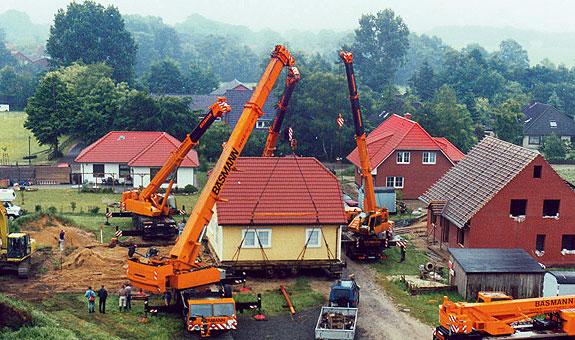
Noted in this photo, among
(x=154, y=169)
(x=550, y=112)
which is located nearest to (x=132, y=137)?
(x=154, y=169)

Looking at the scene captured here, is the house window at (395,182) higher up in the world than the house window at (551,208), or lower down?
lower down

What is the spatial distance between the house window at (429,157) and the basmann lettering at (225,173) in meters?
33.6

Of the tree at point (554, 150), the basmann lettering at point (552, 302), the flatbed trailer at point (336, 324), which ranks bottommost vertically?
the flatbed trailer at point (336, 324)

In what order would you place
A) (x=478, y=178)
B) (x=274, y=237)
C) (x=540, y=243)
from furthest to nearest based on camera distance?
1. (x=478, y=178)
2. (x=540, y=243)
3. (x=274, y=237)

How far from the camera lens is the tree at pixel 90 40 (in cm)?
11231

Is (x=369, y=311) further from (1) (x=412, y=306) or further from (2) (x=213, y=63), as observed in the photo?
(2) (x=213, y=63)

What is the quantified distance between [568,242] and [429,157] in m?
21.2

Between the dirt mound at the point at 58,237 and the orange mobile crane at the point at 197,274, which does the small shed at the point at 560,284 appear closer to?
the orange mobile crane at the point at 197,274

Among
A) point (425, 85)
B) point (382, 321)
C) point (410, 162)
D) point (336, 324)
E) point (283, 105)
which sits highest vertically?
point (425, 85)

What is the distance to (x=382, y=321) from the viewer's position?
30.9 meters

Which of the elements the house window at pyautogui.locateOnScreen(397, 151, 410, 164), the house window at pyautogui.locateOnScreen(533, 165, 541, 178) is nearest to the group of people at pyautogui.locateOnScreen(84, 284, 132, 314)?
the house window at pyautogui.locateOnScreen(533, 165, 541, 178)

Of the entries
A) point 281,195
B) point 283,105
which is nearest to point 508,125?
point 283,105

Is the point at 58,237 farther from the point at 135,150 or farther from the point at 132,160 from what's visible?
the point at 135,150

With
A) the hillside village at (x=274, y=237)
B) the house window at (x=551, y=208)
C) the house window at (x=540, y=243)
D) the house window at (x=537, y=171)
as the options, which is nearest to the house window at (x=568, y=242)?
the hillside village at (x=274, y=237)
